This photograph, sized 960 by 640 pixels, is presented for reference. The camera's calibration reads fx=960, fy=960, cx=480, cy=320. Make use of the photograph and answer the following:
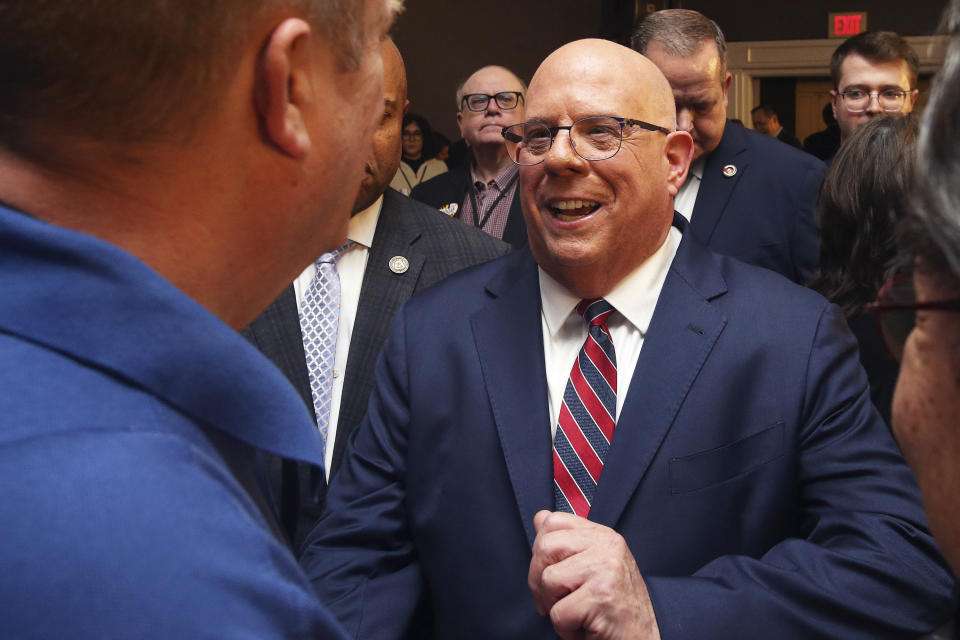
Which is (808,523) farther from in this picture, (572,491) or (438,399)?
(438,399)

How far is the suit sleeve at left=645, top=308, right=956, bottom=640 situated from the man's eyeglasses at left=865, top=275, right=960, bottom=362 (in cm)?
63

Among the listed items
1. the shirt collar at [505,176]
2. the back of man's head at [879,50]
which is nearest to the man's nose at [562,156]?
the shirt collar at [505,176]

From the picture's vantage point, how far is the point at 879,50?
3482 mm

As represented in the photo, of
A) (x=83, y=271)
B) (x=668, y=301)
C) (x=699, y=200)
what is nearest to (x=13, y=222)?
(x=83, y=271)

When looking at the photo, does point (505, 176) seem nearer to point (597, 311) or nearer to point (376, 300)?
point (376, 300)

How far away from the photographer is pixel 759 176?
312cm

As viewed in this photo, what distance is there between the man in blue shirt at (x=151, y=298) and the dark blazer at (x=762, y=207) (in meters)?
2.44

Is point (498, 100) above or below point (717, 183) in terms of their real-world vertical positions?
above

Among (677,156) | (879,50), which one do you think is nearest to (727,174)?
(879,50)

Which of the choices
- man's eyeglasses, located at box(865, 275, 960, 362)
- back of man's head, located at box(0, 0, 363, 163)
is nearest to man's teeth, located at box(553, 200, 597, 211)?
man's eyeglasses, located at box(865, 275, 960, 362)

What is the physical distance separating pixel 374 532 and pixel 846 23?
340 inches

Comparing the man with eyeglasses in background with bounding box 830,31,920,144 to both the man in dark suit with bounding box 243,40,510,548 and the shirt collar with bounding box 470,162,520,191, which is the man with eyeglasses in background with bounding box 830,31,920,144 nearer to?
the shirt collar with bounding box 470,162,520,191

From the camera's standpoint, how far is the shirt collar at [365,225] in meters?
2.32

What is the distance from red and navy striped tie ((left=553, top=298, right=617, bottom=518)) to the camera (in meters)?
1.64
